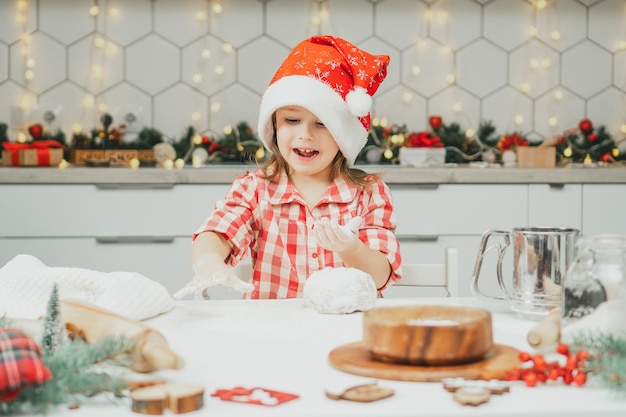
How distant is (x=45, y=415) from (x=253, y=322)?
16.3 inches

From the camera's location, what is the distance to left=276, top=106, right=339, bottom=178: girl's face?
Answer: 151 cm

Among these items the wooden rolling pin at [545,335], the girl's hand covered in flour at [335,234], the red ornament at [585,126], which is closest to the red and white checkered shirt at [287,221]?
the girl's hand covered in flour at [335,234]

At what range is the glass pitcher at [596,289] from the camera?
744mm

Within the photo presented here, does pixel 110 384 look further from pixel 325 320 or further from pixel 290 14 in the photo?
pixel 290 14

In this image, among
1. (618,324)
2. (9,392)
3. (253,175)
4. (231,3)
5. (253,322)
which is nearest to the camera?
(9,392)

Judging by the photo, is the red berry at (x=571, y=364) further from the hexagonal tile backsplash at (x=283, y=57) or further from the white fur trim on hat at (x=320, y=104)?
the hexagonal tile backsplash at (x=283, y=57)

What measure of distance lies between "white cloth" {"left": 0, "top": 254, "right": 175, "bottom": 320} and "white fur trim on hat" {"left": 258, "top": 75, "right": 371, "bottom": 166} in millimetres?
579

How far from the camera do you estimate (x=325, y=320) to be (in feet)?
3.25

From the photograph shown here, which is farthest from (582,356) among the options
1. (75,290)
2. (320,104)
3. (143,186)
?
(143,186)

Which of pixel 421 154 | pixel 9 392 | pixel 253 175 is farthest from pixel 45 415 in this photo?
pixel 421 154

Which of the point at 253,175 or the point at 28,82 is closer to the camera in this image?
the point at 253,175

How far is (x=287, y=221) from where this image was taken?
158 centimetres

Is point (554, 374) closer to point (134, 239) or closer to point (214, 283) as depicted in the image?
point (214, 283)

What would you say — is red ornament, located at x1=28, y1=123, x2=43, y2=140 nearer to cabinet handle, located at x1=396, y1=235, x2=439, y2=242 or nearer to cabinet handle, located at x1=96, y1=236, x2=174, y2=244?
cabinet handle, located at x1=96, y1=236, x2=174, y2=244
